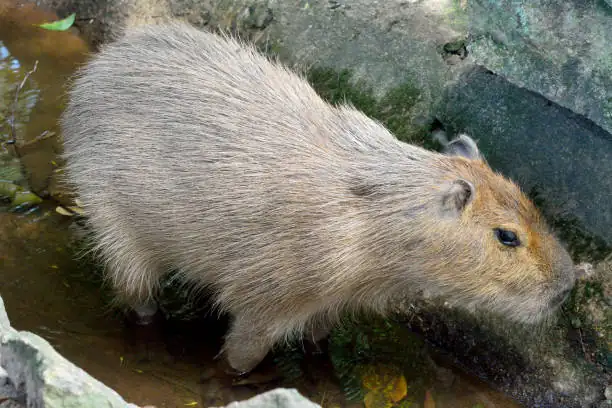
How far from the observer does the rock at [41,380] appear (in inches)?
90.3

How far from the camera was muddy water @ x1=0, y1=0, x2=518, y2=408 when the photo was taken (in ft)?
12.6

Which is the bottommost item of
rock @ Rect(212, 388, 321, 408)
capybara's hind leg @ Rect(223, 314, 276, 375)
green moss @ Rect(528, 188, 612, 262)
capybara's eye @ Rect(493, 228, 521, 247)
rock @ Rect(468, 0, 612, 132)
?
capybara's hind leg @ Rect(223, 314, 276, 375)

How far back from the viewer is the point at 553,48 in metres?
→ 3.36

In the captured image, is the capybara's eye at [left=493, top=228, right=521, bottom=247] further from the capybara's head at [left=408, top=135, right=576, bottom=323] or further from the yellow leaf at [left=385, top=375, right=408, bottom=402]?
the yellow leaf at [left=385, top=375, right=408, bottom=402]

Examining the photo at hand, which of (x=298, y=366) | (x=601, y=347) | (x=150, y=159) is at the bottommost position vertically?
(x=298, y=366)

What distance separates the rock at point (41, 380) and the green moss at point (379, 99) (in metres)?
2.15

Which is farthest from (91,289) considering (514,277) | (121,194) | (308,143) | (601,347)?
(601,347)

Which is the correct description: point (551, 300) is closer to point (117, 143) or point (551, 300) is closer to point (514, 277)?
point (514, 277)

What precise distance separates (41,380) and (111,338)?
1.80m

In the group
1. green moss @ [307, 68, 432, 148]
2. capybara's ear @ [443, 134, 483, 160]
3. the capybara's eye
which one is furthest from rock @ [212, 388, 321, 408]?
green moss @ [307, 68, 432, 148]

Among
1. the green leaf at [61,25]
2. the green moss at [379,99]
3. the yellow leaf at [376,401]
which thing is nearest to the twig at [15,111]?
the green leaf at [61,25]

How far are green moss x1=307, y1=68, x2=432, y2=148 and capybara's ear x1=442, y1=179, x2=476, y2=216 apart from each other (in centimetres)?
95

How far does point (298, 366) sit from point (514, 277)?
125 cm

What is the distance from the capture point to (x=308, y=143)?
11.5 ft
